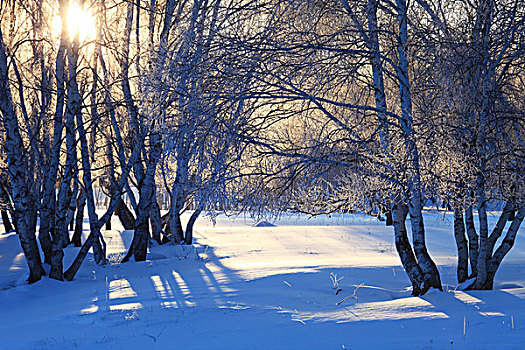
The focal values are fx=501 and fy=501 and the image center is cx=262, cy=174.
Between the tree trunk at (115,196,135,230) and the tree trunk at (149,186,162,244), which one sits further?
the tree trunk at (115,196,135,230)

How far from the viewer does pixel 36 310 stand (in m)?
7.45

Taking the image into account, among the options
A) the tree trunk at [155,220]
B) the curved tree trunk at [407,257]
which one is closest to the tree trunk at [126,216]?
the tree trunk at [155,220]

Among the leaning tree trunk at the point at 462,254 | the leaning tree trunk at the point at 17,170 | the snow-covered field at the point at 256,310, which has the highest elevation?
the leaning tree trunk at the point at 17,170

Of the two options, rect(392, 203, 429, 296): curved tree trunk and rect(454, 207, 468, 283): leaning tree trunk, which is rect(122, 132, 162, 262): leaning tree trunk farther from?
rect(454, 207, 468, 283): leaning tree trunk

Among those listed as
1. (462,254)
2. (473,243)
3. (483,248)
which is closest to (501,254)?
(483,248)

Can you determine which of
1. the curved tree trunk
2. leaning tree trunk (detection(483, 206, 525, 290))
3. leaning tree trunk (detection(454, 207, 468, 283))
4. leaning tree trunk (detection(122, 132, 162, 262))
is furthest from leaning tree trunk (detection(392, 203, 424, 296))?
leaning tree trunk (detection(122, 132, 162, 262))

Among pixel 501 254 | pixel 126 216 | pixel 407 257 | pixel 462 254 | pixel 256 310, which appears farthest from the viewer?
pixel 126 216

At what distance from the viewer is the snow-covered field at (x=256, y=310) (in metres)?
4.88

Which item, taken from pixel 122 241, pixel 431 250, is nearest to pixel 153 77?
pixel 431 250

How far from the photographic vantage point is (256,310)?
6012 mm

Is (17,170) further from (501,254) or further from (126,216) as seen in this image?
(126,216)

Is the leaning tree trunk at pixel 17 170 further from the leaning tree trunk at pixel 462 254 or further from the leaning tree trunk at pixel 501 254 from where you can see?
the leaning tree trunk at pixel 501 254

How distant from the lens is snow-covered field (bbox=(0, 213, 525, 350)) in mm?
4875

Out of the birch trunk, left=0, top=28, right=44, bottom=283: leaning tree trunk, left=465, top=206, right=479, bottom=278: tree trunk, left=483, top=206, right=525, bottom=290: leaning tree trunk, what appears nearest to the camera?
the birch trunk
